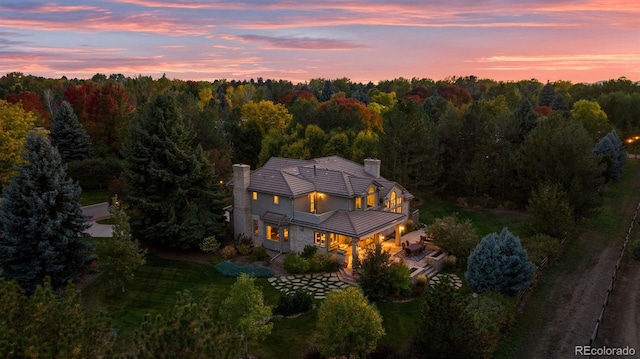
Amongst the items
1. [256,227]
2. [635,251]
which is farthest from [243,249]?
[635,251]

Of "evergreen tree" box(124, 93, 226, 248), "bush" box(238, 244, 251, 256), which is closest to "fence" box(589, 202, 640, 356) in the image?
"bush" box(238, 244, 251, 256)

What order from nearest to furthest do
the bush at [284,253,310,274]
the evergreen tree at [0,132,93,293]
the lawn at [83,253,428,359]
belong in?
the lawn at [83,253,428,359]
the evergreen tree at [0,132,93,293]
the bush at [284,253,310,274]

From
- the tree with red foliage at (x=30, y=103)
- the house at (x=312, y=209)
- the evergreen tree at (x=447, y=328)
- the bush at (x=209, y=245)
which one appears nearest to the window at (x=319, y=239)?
the house at (x=312, y=209)

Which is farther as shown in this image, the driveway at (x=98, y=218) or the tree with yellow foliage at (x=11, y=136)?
the tree with yellow foliage at (x=11, y=136)

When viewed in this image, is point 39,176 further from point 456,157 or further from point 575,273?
point 456,157

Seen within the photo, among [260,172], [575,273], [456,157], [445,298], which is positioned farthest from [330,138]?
[445,298]

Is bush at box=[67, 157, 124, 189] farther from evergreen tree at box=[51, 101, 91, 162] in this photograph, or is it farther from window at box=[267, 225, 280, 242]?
window at box=[267, 225, 280, 242]

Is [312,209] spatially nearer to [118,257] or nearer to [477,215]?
[118,257]

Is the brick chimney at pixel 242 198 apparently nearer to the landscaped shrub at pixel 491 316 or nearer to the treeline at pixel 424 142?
the treeline at pixel 424 142
